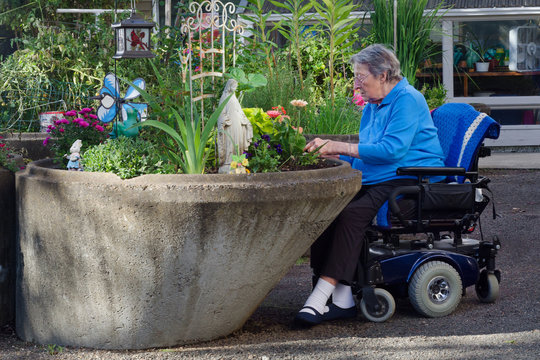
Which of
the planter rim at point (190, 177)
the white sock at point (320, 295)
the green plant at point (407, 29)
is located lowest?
the white sock at point (320, 295)

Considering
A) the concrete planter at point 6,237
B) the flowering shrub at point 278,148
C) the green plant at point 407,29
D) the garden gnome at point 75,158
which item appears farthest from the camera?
the green plant at point 407,29

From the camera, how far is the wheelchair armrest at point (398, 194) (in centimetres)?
412

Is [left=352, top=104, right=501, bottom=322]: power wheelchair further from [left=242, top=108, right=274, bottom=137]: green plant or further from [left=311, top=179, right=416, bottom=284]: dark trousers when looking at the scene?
[left=242, top=108, right=274, bottom=137]: green plant

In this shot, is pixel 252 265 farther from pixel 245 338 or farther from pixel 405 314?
pixel 405 314

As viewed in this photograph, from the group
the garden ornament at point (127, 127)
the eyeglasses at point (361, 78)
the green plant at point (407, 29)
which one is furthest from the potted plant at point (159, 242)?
the green plant at point (407, 29)

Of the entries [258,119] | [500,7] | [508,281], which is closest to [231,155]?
[258,119]

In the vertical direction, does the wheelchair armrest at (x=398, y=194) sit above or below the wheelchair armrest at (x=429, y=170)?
below

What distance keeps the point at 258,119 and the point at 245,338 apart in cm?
109

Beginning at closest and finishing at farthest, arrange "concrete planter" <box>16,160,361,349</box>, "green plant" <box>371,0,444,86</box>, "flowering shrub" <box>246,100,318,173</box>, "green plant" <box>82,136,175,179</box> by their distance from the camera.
A: "concrete planter" <box>16,160,361,349</box> → "green plant" <box>82,136,175,179</box> → "flowering shrub" <box>246,100,318,173</box> → "green plant" <box>371,0,444,86</box>

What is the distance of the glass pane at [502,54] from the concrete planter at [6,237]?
942 centimetres

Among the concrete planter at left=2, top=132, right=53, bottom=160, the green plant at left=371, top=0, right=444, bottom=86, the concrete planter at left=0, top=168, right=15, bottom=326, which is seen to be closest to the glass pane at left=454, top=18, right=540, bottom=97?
the green plant at left=371, top=0, right=444, bottom=86

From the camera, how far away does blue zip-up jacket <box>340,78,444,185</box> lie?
4.22 m

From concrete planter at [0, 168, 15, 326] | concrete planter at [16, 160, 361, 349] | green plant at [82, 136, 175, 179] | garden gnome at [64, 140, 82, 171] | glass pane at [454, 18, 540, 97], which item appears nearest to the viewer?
concrete planter at [16, 160, 361, 349]

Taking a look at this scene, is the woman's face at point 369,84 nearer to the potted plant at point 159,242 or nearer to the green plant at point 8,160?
the potted plant at point 159,242
